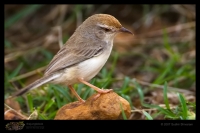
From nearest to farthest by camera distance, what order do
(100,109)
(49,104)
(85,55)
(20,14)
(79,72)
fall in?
1. (100,109)
2. (79,72)
3. (85,55)
4. (49,104)
5. (20,14)

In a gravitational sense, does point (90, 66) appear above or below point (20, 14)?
below

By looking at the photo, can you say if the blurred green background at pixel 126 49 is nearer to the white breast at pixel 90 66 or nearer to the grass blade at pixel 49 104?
the grass blade at pixel 49 104

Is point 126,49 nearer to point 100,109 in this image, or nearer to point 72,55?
point 72,55

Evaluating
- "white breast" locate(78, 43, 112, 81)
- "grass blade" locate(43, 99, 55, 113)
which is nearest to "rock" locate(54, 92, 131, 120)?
"white breast" locate(78, 43, 112, 81)

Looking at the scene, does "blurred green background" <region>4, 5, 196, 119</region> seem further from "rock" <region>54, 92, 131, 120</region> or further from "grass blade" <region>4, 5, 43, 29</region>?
"rock" <region>54, 92, 131, 120</region>

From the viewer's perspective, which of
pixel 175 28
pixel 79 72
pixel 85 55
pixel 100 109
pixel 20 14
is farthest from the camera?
pixel 175 28

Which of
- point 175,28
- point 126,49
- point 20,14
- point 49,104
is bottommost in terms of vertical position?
point 49,104

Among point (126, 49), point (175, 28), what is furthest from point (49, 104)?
point (175, 28)
